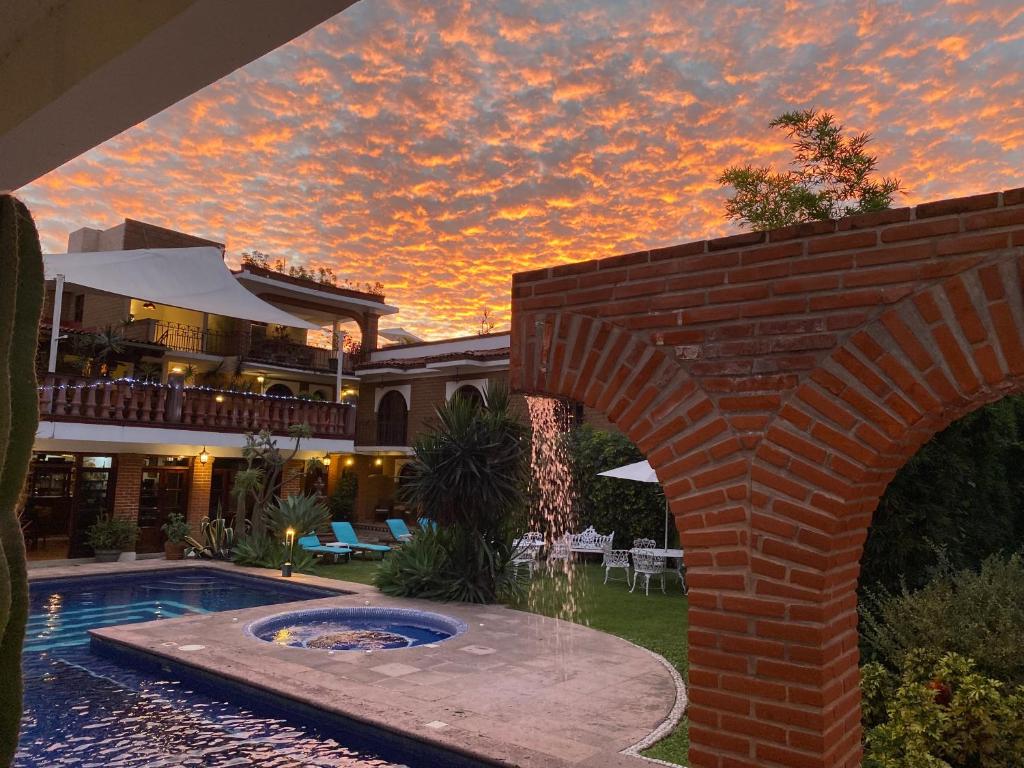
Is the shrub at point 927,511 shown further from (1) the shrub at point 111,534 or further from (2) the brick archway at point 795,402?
(1) the shrub at point 111,534

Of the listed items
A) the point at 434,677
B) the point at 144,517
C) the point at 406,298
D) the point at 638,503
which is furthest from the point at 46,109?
the point at 406,298

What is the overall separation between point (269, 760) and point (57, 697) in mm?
3072

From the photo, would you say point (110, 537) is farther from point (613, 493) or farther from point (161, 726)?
point (613, 493)

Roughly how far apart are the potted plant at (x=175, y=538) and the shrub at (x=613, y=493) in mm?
9892

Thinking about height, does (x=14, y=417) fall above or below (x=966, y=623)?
above

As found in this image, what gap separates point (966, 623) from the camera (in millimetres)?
5219

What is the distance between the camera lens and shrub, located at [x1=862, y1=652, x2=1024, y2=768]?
4312 millimetres

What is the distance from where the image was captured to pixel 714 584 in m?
3.03

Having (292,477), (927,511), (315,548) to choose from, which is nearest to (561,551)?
(315,548)

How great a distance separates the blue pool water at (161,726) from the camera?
18.6ft

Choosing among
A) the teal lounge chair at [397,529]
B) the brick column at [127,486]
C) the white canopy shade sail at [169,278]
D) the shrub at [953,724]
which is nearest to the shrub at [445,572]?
the white canopy shade sail at [169,278]

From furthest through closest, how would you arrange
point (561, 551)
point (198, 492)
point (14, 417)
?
point (198, 492), point (561, 551), point (14, 417)

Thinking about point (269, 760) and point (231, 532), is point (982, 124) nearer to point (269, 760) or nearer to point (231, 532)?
point (269, 760)

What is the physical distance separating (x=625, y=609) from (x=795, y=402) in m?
9.31
